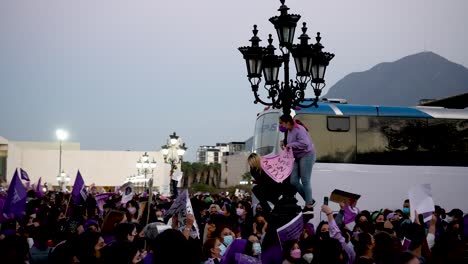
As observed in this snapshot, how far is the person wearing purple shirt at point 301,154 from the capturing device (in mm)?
11242

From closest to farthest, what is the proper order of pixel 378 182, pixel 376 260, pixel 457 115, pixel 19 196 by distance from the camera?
pixel 376 260 → pixel 19 196 → pixel 378 182 → pixel 457 115

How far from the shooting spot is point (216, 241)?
22.8ft

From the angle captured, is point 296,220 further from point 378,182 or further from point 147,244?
point 378,182

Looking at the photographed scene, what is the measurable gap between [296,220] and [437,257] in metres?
2.39

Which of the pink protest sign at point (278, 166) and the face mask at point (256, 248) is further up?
the pink protest sign at point (278, 166)

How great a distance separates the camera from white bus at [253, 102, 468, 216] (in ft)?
57.5

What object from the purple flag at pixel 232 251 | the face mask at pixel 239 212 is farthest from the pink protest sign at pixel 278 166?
the face mask at pixel 239 212

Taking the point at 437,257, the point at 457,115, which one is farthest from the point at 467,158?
the point at 437,257

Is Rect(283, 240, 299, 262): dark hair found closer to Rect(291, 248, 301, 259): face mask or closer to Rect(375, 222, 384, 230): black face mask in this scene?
Rect(291, 248, 301, 259): face mask

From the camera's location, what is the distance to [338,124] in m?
17.9

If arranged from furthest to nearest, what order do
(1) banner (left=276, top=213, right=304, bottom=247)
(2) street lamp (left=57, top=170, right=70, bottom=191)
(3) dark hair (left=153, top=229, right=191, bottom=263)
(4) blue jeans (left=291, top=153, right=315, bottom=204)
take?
(2) street lamp (left=57, top=170, right=70, bottom=191) → (4) blue jeans (left=291, top=153, right=315, bottom=204) → (1) banner (left=276, top=213, right=304, bottom=247) → (3) dark hair (left=153, top=229, right=191, bottom=263)

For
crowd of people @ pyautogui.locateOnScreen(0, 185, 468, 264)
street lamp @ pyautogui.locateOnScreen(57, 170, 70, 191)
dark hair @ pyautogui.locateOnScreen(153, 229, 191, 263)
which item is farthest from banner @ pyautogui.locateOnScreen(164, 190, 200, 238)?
street lamp @ pyautogui.locateOnScreen(57, 170, 70, 191)

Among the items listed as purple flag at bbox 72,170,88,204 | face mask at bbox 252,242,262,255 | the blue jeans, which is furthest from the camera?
purple flag at bbox 72,170,88,204

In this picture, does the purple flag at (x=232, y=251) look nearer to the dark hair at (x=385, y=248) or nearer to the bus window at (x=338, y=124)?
the dark hair at (x=385, y=248)
